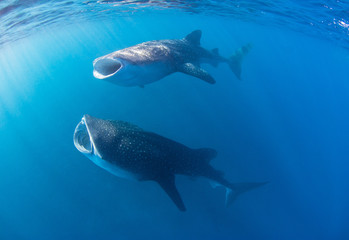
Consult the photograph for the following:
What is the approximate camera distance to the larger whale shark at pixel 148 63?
14.5ft

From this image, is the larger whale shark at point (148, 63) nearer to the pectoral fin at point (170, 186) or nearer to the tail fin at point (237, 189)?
the pectoral fin at point (170, 186)

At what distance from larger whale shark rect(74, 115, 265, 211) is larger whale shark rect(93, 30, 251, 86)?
3.91ft

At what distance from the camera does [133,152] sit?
388cm

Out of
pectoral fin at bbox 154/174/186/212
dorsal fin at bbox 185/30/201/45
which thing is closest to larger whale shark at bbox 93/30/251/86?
dorsal fin at bbox 185/30/201/45

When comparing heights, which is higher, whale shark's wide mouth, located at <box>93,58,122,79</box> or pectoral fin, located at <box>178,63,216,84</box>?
whale shark's wide mouth, located at <box>93,58,122,79</box>

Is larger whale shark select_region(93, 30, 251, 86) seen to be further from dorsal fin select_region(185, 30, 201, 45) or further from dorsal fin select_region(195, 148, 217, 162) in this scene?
dorsal fin select_region(195, 148, 217, 162)

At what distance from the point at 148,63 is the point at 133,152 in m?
2.42

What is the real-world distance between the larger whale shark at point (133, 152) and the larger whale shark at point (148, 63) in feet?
3.91

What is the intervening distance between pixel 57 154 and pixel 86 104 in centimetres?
506

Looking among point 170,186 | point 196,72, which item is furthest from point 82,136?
point 196,72

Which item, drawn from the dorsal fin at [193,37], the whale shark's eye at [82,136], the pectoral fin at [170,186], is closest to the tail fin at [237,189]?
the pectoral fin at [170,186]

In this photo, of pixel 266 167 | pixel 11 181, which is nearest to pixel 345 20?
pixel 266 167

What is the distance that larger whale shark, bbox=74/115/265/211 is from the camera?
368 centimetres

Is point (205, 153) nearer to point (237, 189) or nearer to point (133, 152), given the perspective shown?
point (133, 152)
